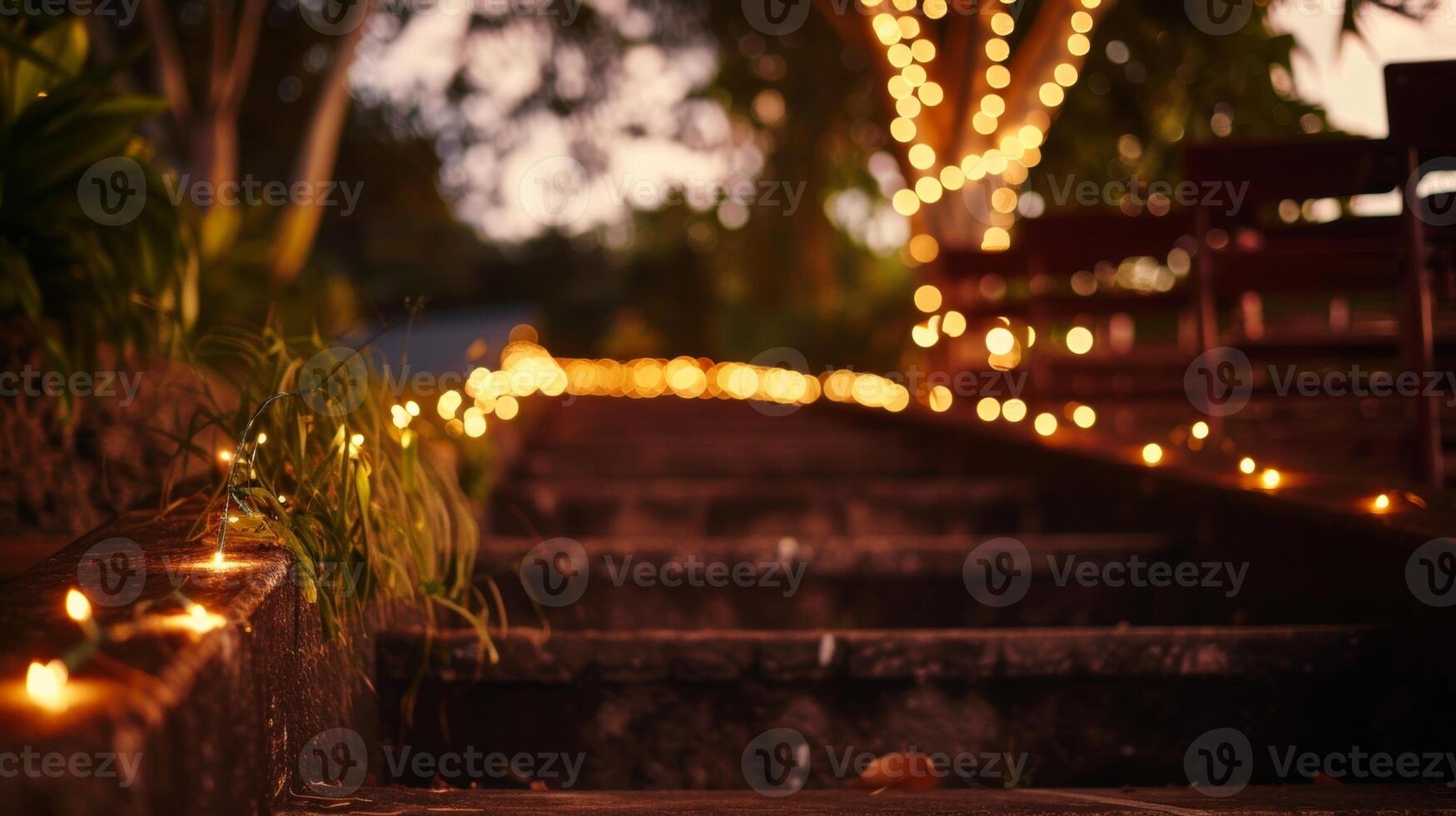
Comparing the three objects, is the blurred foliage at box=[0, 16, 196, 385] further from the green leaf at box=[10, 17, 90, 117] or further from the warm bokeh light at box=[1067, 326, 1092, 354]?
the warm bokeh light at box=[1067, 326, 1092, 354]

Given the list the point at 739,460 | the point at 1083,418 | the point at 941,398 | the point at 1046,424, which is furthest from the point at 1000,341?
the point at 1046,424

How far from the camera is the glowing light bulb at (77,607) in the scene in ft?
4.36

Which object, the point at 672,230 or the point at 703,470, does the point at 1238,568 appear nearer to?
the point at 703,470

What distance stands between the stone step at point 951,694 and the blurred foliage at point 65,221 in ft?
4.51

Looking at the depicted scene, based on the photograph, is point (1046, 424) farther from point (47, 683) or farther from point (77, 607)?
point (47, 683)

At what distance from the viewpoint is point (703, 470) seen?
5.21 m

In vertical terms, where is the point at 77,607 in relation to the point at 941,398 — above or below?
below

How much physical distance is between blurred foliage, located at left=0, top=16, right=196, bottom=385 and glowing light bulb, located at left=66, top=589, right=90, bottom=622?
1.39 m

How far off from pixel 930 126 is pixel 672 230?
39.9 ft

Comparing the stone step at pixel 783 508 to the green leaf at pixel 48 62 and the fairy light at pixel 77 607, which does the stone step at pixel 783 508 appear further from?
the fairy light at pixel 77 607

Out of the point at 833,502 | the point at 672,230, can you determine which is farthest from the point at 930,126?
the point at 672,230

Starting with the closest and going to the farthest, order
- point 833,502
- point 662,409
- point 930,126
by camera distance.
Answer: point 833,502
point 930,126
point 662,409

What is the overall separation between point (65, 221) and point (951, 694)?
2.36 m

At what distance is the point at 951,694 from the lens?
2.13 metres
